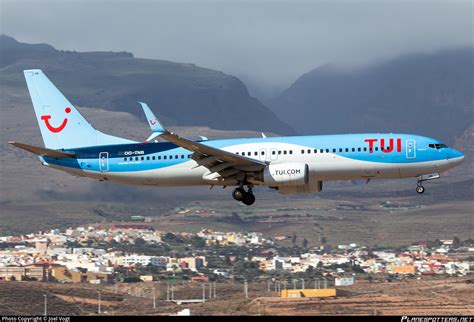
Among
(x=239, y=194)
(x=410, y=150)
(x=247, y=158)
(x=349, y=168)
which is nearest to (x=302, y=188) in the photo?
(x=239, y=194)

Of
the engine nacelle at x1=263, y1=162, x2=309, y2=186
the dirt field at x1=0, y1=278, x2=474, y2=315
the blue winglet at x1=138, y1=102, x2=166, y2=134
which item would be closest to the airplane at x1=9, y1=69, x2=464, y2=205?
the engine nacelle at x1=263, y1=162, x2=309, y2=186

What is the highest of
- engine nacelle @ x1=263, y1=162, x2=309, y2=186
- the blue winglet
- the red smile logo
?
the red smile logo

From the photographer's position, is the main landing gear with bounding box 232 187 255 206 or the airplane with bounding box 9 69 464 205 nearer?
the airplane with bounding box 9 69 464 205

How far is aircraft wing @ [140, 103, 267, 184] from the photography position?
6462 cm

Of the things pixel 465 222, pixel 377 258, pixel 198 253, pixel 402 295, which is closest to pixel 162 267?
pixel 198 253

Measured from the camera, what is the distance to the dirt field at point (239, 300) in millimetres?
73688

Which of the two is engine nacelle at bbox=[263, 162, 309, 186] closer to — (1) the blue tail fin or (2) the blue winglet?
(2) the blue winglet

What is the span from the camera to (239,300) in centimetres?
8119

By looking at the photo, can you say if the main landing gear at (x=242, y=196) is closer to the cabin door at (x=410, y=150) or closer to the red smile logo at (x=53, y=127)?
the cabin door at (x=410, y=150)

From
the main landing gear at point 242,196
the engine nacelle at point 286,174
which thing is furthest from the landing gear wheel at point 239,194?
the engine nacelle at point 286,174

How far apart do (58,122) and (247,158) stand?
568 inches

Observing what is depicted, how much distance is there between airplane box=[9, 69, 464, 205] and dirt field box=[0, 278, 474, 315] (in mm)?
9416

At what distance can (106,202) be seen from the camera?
152125 mm

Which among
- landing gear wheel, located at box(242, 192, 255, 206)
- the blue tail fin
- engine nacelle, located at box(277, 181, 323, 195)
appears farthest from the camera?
the blue tail fin
